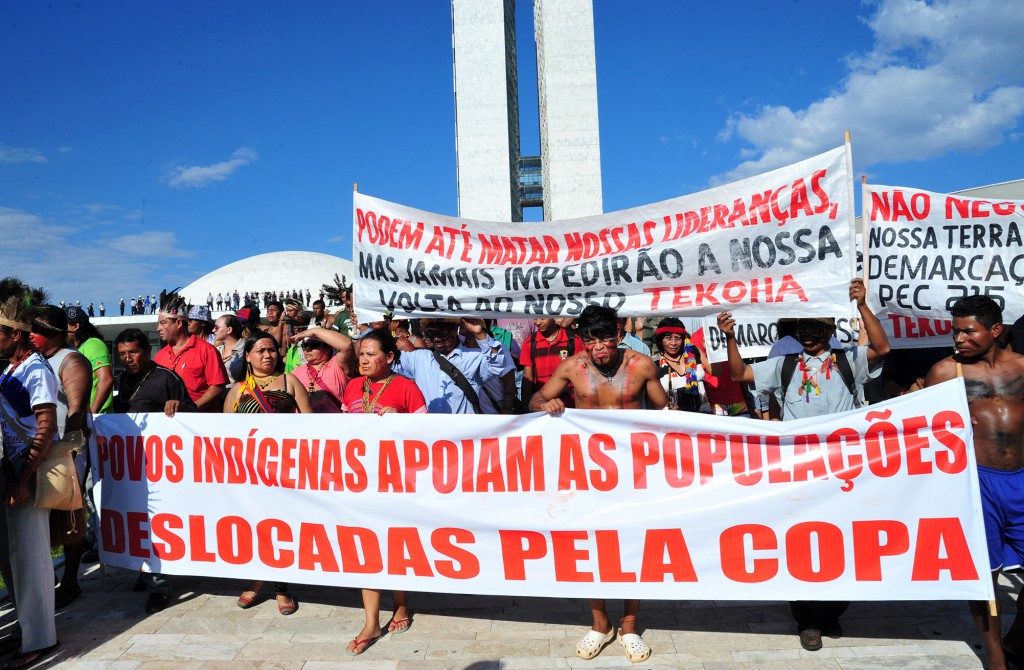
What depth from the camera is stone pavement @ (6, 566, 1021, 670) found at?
3.64 metres

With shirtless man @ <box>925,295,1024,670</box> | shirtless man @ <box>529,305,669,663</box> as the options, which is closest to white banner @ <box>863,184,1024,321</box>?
shirtless man @ <box>925,295,1024,670</box>

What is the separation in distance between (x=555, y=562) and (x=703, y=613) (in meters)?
1.10

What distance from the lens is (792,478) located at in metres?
3.57

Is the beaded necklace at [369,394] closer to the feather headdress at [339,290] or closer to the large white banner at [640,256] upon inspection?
the large white banner at [640,256]

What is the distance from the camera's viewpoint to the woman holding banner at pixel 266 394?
4.51m

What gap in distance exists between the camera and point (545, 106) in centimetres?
5034

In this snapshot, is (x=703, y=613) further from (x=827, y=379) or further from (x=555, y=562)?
(x=827, y=379)

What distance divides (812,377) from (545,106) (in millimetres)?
49076

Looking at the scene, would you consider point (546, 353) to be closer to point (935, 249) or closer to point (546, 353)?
point (546, 353)

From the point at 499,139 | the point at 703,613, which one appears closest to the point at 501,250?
the point at 703,613

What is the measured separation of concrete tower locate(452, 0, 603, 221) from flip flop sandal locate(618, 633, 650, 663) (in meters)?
40.3

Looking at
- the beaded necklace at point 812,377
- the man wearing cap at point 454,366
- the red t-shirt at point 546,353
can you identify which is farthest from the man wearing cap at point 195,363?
the beaded necklace at point 812,377

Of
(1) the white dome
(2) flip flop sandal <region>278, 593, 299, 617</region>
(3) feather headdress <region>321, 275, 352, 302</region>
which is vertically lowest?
(2) flip flop sandal <region>278, 593, 299, 617</region>

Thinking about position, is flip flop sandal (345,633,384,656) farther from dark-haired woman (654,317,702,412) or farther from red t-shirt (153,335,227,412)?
dark-haired woman (654,317,702,412)
